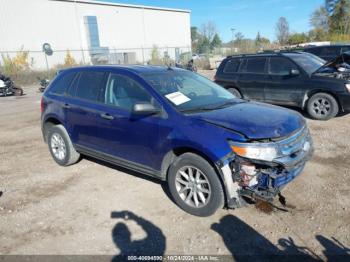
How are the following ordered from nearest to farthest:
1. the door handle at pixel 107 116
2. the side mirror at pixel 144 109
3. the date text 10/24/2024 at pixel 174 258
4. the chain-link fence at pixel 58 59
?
the date text 10/24/2024 at pixel 174 258 → the side mirror at pixel 144 109 → the door handle at pixel 107 116 → the chain-link fence at pixel 58 59

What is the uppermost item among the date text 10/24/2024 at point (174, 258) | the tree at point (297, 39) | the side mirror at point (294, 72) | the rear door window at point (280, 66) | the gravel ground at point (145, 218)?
the tree at point (297, 39)

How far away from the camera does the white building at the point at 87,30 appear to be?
109 ft

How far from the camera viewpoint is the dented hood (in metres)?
3.32

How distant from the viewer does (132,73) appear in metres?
4.25

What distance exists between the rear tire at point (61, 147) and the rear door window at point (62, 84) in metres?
0.62

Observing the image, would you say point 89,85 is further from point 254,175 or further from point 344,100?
point 344,100

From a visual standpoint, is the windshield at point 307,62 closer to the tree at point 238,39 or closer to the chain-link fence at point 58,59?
the chain-link fence at point 58,59

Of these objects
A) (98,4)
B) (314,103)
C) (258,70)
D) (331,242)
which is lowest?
(331,242)

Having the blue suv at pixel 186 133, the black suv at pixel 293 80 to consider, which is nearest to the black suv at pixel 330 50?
the black suv at pixel 293 80

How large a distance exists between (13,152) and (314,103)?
7.07m

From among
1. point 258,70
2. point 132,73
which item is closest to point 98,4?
point 258,70

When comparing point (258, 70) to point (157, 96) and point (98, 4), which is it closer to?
point (157, 96)

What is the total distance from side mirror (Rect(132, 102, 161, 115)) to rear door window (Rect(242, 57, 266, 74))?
5.73 meters

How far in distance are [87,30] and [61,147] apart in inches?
1537
